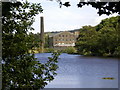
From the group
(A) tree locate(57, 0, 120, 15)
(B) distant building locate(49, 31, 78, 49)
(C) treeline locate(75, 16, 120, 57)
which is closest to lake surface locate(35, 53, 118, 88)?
(A) tree locate(57, 0, 120, 15)

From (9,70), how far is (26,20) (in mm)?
1258

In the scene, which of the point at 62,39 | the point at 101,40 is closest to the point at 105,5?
the point at 101,40

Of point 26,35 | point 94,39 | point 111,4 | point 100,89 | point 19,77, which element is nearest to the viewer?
point 111,4

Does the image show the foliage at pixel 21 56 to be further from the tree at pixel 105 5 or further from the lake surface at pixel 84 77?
the tree at pixel 105 5

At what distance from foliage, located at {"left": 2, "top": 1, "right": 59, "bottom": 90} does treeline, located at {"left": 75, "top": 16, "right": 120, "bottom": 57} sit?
35132mm

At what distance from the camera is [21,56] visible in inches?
255

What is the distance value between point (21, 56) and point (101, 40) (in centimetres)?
4334

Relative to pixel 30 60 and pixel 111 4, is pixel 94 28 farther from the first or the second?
pixel 111 4

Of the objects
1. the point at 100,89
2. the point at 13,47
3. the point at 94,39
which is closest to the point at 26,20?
the point at 13,47

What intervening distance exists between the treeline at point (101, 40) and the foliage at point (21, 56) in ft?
115

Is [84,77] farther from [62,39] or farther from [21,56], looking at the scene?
[62,39]

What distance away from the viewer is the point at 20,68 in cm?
627

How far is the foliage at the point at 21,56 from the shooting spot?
619 centimetres

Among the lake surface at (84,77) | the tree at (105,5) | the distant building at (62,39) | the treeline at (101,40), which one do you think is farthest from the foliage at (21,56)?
Answer: the distant building at (62,39)
